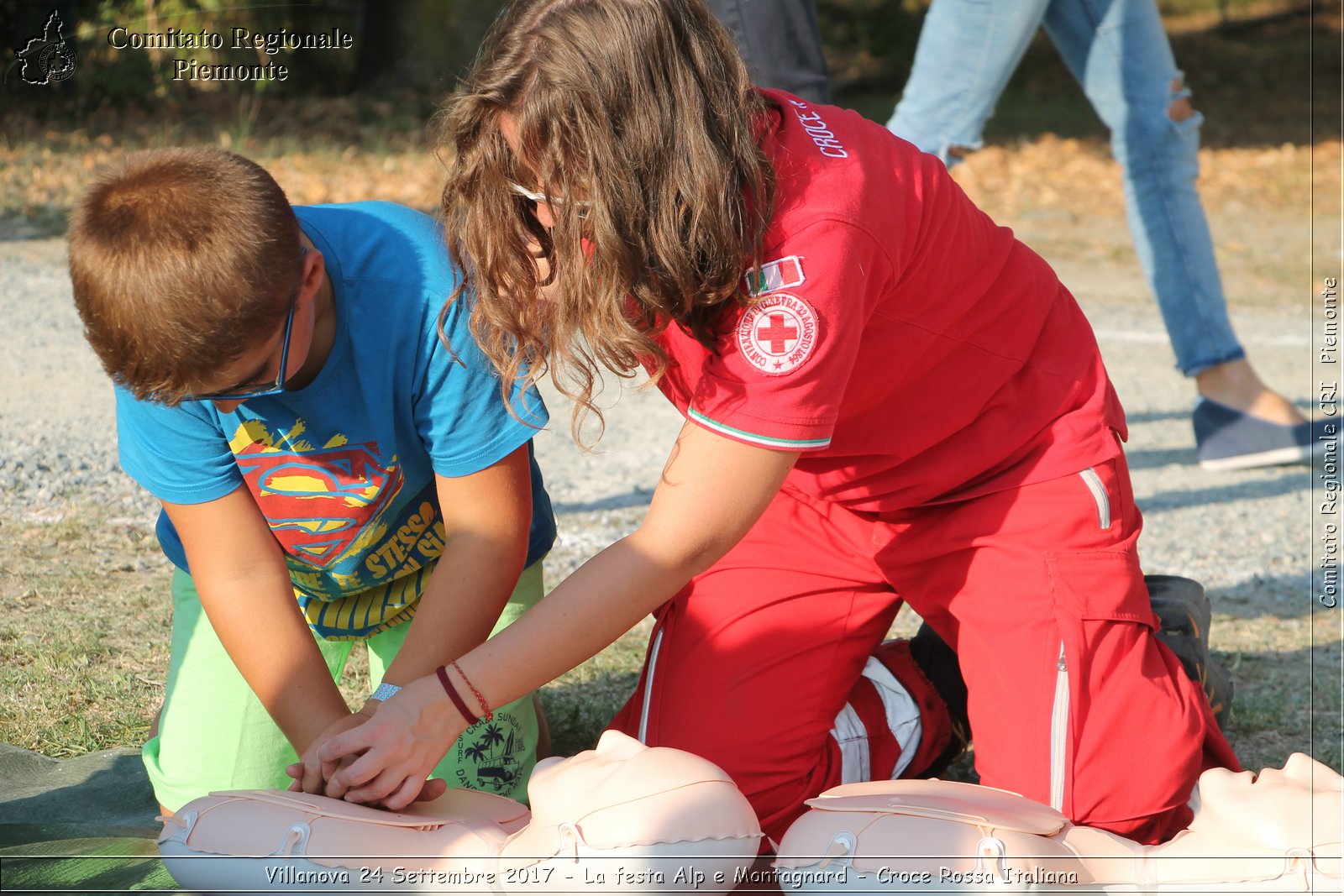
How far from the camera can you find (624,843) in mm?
1238

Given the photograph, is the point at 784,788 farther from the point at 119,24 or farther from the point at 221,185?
the point at 119,24

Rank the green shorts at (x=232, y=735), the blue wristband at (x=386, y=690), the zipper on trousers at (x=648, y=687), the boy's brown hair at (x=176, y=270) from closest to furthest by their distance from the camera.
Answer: the boy's brown hair at (x=176, y=270)
the blue wristband at (x=386, y=690)
the green shorts at (x=232, y=735)
the zipper on trousers at (x=648, y=687)

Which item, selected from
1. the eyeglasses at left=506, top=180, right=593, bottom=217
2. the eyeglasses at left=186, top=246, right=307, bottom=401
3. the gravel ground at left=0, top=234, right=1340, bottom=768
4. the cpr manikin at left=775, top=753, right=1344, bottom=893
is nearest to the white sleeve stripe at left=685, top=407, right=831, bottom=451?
the eyeglasses at left=506, top=180, right=593, bottom=217

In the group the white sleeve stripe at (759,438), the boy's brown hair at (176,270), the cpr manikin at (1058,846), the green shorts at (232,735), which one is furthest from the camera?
the green shorts at (232,735)

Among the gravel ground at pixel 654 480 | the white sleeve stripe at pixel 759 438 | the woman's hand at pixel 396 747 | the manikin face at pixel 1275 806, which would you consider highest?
the white sleeve stripe at pixel 759 438

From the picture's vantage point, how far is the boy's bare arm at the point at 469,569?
5.40 feet

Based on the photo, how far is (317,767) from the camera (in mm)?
1443

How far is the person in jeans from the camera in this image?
2830 mm

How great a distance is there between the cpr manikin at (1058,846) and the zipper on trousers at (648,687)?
0.62 meters

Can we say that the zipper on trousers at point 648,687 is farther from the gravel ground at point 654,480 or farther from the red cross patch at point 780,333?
the red cross patch at point 780,333

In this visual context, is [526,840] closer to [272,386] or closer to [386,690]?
[386,690]

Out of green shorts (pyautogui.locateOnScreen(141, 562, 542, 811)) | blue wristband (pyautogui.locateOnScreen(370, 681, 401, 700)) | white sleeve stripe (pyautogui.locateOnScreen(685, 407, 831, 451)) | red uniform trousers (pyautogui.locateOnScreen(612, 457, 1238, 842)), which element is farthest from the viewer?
green shorts (pyautogui.locateOnScreen(141, 562, 542, 811))

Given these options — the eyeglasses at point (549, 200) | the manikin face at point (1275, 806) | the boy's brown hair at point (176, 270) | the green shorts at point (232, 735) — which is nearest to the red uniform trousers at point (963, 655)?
the green shorts at point (232, 735)

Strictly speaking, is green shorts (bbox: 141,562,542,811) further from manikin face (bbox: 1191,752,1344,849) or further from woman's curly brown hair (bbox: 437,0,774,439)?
manikin face (bbox: 1191,752,1344,849)
